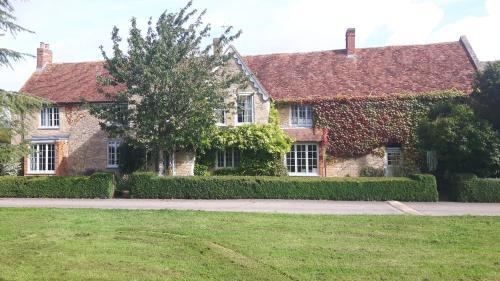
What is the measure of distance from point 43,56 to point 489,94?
3056cm

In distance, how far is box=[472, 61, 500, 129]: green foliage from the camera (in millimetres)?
22808

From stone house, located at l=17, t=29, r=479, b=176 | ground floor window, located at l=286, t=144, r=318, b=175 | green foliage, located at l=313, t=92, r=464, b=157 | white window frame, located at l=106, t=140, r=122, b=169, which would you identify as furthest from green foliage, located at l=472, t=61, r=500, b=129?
white window frame, located at l=106, t=140, r=122, b=169

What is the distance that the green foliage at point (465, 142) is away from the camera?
21562 mm

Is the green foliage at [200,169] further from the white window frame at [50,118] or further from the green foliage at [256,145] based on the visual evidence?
the white window frame at [50,118]

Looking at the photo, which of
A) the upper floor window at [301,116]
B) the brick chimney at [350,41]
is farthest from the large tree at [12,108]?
the brick chimney at [350,41]

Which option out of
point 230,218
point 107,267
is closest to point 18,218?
point 230,218

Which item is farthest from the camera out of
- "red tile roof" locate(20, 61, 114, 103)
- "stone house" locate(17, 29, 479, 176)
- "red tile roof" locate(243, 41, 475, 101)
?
"red tile roof" locate(20, 61, 114, 103)

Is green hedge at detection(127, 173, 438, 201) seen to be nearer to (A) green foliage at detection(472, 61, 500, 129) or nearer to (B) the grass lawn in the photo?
(A) green foliage at detection(472, 61, 500, 129)

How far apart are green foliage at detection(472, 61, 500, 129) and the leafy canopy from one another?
12.1 m

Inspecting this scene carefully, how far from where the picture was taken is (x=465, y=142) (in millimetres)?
21922

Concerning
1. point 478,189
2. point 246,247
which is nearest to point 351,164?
point 478,189

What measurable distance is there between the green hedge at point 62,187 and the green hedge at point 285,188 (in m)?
1.47

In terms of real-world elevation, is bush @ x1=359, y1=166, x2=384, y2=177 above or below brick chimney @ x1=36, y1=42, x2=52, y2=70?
below

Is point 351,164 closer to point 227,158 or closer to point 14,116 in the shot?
point 227,158
